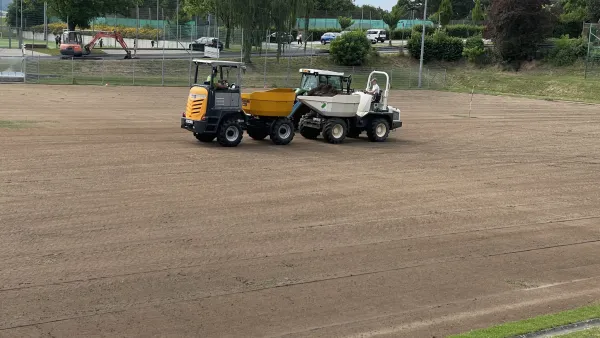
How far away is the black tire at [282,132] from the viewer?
24547mm

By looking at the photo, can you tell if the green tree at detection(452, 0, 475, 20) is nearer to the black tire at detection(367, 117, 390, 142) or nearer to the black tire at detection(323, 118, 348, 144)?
the black tire at detection(367, 117, 390, 142)

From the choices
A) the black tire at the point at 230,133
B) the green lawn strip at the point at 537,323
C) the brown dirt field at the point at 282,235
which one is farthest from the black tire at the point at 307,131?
the green lawn strip at the point at 537,323

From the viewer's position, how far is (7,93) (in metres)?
37.5

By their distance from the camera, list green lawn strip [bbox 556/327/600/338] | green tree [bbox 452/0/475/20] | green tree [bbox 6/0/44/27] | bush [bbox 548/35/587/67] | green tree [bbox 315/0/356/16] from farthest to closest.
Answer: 1. green tree [bbox 452/0/475/20]
2. green tree [bbox 315/0/356/16]
3. green tree [bbox 6/0/44/27]
4. bush [bbox 548/35/587/67]
5. green lawn strip [bbox 556/327/600/338]

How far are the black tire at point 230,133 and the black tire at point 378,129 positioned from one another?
521cm

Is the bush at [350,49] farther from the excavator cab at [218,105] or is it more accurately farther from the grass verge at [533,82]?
the excavator cab at [218,105]

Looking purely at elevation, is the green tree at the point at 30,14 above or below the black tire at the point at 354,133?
above

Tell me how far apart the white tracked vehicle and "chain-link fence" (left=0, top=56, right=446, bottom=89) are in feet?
72.6

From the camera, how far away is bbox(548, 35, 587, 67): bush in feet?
215

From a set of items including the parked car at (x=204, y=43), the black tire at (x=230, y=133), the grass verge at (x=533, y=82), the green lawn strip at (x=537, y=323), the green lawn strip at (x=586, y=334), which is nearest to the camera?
the green lawn strip at (x=586, y=334)

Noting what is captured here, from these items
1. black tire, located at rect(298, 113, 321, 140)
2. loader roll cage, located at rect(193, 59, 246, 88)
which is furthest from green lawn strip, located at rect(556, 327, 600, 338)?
black tire, located at rect(298, 113, 321, 140)

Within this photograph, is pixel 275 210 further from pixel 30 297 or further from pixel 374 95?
pixel 374 95

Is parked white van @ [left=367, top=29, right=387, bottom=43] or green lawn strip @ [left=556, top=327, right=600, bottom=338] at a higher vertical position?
parked white van @ [left=367, top=29, right=387, bottom=43]

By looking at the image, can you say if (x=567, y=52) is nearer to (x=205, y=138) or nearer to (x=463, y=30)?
(x=463, y=30)
